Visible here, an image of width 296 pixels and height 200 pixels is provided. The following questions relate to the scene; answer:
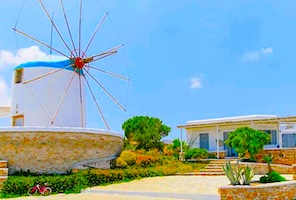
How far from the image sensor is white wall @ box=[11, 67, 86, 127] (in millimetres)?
22797

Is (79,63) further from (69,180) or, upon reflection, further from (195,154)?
(195,154)

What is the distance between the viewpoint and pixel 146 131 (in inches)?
1283

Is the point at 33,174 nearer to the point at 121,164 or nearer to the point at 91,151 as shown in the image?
the point at 91,151

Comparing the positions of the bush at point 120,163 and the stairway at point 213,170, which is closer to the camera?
the bush at point 120,163

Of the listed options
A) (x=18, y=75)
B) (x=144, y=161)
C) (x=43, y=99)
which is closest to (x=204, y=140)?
(x=144, y=161)

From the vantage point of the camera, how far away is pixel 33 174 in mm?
19125

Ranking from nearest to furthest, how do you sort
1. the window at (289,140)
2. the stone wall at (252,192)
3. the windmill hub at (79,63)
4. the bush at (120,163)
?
the stone wall at (252,192) → the bush at (120,163) → the windmill hub at (79,63) → the window at (289,140)

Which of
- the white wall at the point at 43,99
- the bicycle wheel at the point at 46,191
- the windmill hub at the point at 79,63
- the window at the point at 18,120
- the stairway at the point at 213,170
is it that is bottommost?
the bicycle wheel at the point at 46,191

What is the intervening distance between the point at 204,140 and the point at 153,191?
16.6 meters

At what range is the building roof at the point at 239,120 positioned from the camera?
87.7 ft

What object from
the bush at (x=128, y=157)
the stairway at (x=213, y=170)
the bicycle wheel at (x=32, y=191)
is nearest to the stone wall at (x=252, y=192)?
the bicycle wheel at (x=32, y=191)

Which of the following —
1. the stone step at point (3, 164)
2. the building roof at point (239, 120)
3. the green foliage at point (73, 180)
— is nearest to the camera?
the green foliage at point (73, 180)

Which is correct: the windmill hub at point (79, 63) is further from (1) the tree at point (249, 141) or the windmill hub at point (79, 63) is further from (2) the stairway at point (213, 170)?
(1) the tree at point (249, 141)

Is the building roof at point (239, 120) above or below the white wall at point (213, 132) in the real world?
above
